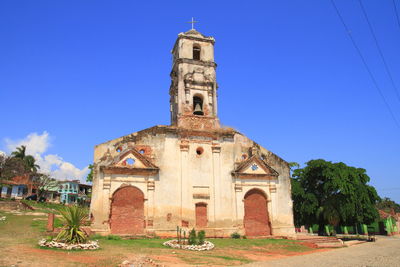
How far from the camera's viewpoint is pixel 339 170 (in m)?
29.4

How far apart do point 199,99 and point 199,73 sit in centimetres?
178

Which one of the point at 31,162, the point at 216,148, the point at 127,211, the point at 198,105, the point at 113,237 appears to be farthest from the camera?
the point at 31,162

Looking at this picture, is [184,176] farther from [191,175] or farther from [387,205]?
[387,205]

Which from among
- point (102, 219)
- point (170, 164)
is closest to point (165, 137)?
point (170, 164)

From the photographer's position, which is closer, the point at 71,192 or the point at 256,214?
the point at 256,214

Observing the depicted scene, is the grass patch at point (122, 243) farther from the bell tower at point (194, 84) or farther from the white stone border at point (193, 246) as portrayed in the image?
the bell tower at point (194, 84)

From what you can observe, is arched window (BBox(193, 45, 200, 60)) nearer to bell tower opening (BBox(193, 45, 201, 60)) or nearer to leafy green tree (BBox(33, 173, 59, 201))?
bell tower opening (BBox(193, 45, 201, 60))

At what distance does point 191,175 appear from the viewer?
20375 millimetres

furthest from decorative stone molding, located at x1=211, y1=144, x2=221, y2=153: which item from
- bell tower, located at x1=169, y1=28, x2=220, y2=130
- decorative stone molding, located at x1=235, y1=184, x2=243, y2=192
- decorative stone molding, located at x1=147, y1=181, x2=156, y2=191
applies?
decorative stone molding, located at x1=147, y1=181, x2=156, y2=191

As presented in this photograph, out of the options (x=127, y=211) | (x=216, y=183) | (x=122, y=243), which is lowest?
(x=122, y=243)

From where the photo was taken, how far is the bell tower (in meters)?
21.6

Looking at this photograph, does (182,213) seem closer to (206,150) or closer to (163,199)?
(163,199)

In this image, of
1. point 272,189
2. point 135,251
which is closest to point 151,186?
point 135,251

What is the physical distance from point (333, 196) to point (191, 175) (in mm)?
15436
